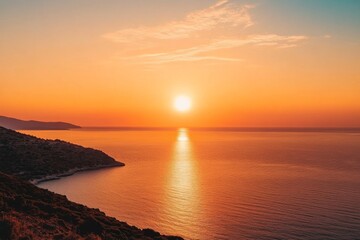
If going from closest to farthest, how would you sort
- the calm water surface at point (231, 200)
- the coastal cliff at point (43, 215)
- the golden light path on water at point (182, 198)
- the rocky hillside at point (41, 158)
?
the coastal cliff at point (43, 215), the calm water surface at point (231, 200), the golden light path on water at point (182, 198), the rocky hillside at point (41, 158)

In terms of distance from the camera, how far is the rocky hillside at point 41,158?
320 feet

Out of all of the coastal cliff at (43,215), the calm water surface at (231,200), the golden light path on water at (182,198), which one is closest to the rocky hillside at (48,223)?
the coastal cliff at (43,215)

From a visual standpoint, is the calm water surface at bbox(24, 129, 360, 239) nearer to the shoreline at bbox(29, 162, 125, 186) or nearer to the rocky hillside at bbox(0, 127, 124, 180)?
the shoreline at bbox(29, 162, 125, 186)

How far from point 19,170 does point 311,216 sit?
262ft

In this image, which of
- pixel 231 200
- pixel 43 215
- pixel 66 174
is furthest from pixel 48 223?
→ pixel 66 174

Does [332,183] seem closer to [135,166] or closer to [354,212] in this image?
[354,212]

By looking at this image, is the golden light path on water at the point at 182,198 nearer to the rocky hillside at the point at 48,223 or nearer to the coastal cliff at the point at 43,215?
the coastal cliff at the point at 43,215

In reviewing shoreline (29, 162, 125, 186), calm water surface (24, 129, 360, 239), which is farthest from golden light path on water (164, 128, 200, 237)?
shoreline (29, 162, 125, 186)

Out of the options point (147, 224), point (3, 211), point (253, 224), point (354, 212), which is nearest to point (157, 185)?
point (147, 224)

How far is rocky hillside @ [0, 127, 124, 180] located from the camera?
97688 millimetres

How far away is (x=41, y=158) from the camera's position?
110 meters

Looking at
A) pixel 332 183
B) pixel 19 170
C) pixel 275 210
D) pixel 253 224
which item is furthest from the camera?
pixel 19 170

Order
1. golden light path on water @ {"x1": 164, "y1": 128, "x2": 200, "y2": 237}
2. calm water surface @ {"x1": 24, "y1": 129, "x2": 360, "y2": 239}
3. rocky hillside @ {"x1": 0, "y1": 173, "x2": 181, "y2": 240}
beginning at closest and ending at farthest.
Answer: rocky hillside @ {"x1": 0, "y1": 173, "x2": 181, "y2": 240} < calm water surface @ {"x1": 24, "y1": 129, "x2": 360, "y2": 239} < golden light path on water @ {"x1": 164, "y1": 128, "x2": 200, "y2": 237}

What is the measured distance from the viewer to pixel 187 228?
48562mm
